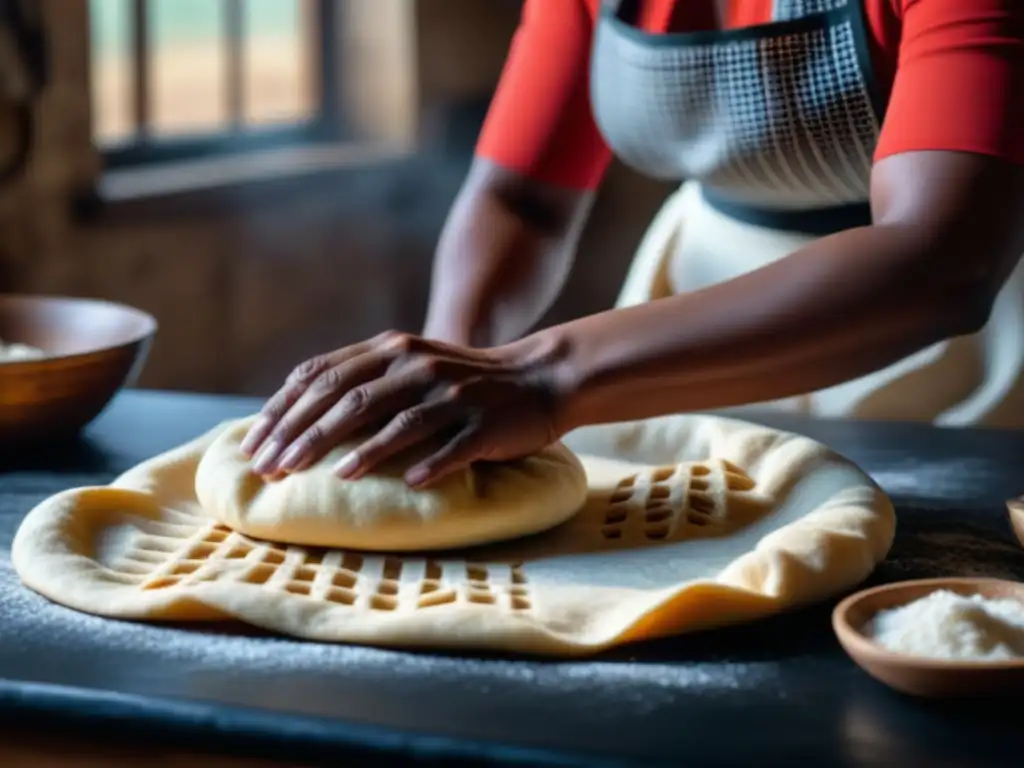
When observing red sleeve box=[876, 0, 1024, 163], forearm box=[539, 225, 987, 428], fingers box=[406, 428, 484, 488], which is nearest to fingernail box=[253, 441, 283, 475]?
fingers box=[406, 428, 484, 488]

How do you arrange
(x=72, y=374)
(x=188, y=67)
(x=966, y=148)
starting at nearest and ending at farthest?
(x=966, y=148) → (x=72, y=374) → (x=188, y=67)

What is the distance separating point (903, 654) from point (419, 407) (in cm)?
43

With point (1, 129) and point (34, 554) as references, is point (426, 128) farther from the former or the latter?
point (34, 554)

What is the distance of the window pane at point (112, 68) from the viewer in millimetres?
3145

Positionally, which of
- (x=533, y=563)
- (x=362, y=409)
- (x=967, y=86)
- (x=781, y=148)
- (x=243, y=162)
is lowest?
(x=243, y=162)

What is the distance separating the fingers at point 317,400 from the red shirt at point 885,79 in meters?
0.48

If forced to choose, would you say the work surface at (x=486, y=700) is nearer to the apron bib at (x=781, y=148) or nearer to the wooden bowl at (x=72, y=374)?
the wooden bowl at (x=72, y=374)

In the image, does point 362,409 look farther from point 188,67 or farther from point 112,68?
point 188,67

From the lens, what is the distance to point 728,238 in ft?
5.59

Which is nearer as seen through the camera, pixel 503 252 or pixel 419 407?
pixel 419 407

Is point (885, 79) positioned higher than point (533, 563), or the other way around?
point (885, 79)

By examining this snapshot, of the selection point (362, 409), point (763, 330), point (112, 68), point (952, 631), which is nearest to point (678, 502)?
point (763, 330)

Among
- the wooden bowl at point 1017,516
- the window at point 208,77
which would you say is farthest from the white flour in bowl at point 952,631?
the window at point 208,77

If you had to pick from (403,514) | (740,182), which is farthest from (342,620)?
(740,182)
